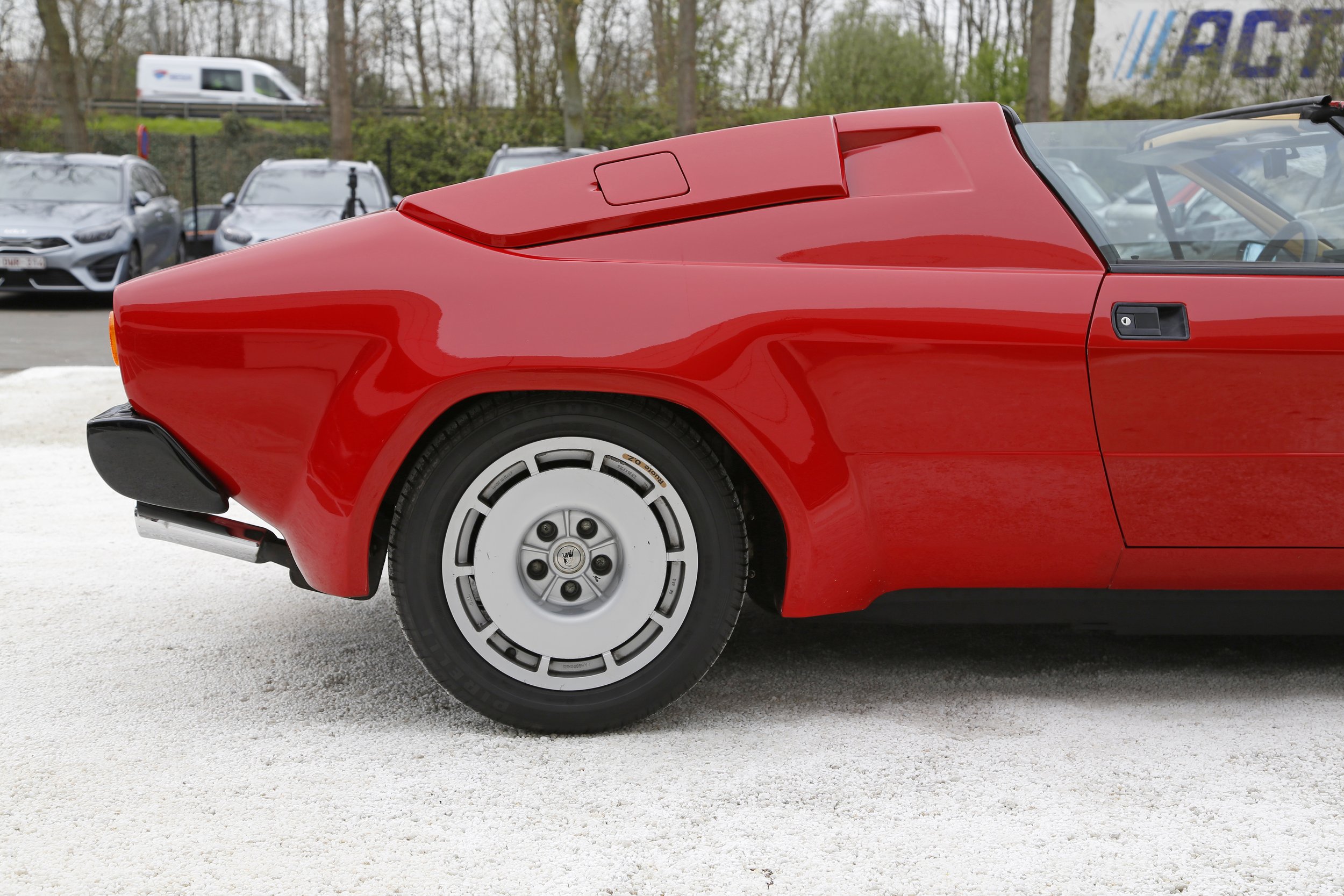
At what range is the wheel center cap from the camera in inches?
94.9

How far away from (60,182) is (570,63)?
11.1 meters

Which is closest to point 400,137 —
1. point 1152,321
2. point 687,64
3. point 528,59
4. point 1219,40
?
point 528,59

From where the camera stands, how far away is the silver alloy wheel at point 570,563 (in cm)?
237

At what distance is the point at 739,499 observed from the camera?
2432mm

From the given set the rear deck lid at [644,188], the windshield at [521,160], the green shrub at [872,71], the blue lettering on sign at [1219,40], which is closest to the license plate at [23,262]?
the windshield at [521,160]

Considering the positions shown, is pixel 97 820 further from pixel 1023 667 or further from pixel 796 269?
pixel 1023 667

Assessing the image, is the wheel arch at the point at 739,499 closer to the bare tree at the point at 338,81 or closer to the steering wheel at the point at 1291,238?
the steering wheel at the point at 1291,238

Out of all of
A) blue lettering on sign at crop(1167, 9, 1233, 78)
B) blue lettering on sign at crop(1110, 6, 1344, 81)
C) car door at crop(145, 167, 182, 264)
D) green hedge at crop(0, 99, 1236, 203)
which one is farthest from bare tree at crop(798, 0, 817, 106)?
car door at crop(145, 167, 182, 264)

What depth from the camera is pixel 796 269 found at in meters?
2.34

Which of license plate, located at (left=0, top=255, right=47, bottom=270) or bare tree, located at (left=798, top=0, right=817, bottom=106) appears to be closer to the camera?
license plate, located at (left=0, top=255, right=47, bottom=270)

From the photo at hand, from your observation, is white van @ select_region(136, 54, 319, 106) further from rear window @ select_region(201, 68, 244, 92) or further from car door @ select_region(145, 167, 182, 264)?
car door @ select_region(145, 167, 182, 264)

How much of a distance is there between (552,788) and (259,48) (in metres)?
48.6

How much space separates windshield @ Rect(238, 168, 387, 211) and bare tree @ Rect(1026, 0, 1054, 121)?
8301 millimetres

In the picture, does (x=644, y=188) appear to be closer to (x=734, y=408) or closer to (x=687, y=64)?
(x=734, y=408)
